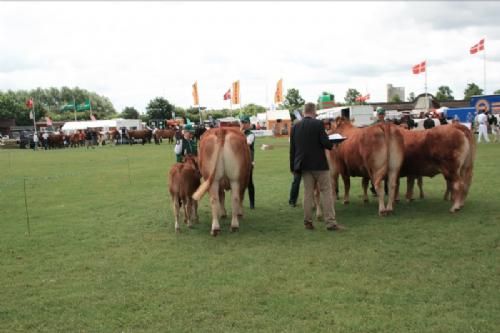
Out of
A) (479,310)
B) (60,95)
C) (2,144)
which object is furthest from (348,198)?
(60,95)

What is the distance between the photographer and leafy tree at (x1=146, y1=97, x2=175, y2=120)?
102 metres

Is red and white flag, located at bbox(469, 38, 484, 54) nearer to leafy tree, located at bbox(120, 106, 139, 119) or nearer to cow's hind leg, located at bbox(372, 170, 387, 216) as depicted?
cow's hind leg, located at bbox(372, 170, 387, 216)

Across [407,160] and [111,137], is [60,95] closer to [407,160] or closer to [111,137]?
[111,137]

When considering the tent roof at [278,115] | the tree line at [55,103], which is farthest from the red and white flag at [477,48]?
the tree line at [55,103]

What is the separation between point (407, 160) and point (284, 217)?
9.38ft

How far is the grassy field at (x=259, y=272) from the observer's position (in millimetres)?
4930

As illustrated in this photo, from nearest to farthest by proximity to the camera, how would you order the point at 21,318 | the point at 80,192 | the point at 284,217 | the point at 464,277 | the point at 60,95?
the point at 21,318, the point at 464,277, the point at 284,217, the point at 80,192, the point at 60,95

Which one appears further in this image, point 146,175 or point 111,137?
point 111,137

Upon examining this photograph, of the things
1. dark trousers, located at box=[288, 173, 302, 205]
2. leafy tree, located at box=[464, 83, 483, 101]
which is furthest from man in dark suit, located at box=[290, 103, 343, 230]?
leafy tree, located at box=[464, 83, 483, 101]

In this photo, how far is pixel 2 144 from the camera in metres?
56.5

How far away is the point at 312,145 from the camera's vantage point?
8727 millimetres

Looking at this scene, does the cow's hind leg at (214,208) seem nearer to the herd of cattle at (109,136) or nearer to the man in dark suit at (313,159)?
the man in dark suit at (313,159)

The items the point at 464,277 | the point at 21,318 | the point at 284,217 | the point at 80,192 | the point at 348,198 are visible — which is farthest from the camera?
the point at 80,192

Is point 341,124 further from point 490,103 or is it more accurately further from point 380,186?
point 490,103
